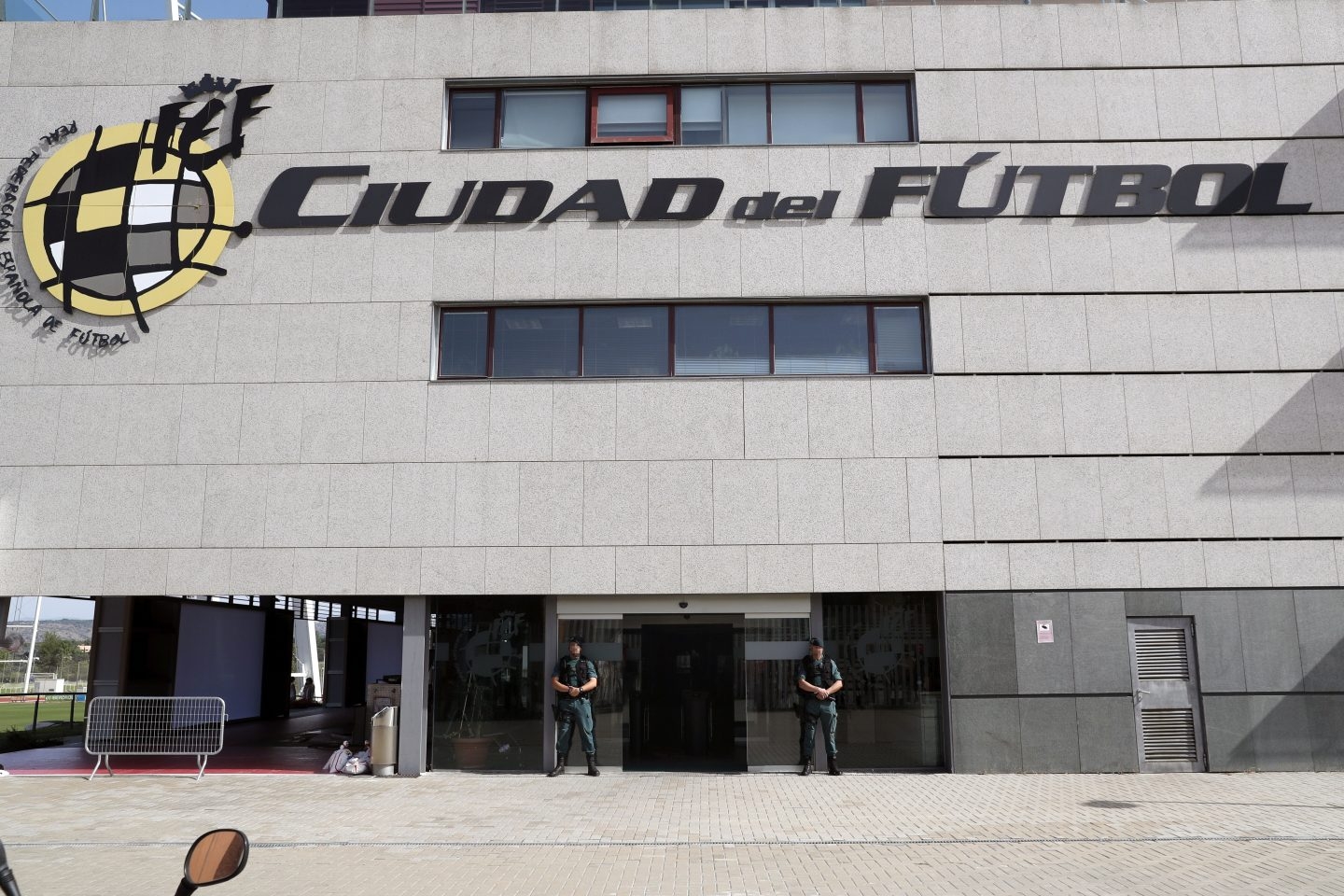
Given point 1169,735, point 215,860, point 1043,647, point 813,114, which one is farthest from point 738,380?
point 215,860

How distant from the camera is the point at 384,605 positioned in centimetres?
2638

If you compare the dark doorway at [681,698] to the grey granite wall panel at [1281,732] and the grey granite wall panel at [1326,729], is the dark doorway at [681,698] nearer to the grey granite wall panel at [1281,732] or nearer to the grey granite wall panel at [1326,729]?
the grey granite wall panel at [1281,732]

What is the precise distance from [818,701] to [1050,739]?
319 centimetres

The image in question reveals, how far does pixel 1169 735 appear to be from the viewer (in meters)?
14.0

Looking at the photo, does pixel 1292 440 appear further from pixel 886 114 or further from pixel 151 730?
pixel 151 730

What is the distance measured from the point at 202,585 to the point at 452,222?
20.7 ft

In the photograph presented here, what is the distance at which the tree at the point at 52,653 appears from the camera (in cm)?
9575

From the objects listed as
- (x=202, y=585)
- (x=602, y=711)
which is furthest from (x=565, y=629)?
(x=202, y=585)

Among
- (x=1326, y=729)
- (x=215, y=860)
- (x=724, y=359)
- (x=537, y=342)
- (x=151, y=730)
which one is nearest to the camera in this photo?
(x=215, y=860)

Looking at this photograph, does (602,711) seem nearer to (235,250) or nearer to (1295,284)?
(235,250)

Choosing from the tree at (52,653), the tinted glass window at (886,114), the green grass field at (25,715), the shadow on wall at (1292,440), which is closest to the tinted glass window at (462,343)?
the tinted glass window at (886,114)

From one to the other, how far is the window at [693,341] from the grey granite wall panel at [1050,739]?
5.05 meters

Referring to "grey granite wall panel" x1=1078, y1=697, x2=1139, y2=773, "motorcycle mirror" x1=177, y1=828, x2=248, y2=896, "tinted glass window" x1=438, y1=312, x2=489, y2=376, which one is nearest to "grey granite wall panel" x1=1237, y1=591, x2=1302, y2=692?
"grey granite wall panel" x1=1078, y1=697, x2=1139, y2=773

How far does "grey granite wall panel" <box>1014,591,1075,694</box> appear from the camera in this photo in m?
14.0
